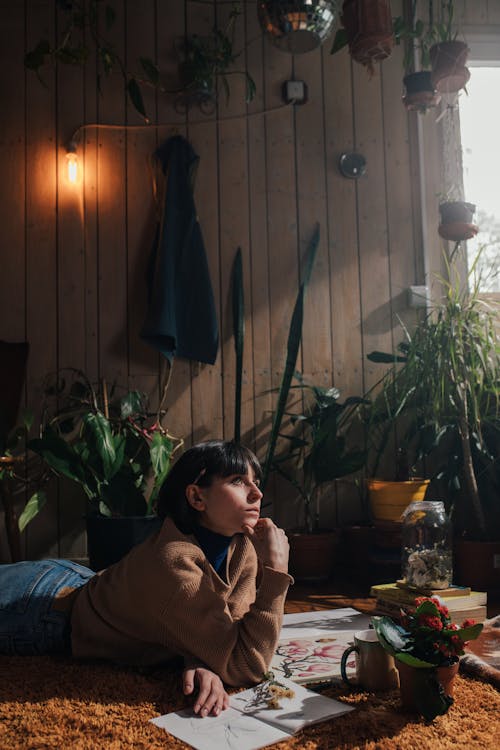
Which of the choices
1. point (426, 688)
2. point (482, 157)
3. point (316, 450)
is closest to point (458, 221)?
point (482, 157)

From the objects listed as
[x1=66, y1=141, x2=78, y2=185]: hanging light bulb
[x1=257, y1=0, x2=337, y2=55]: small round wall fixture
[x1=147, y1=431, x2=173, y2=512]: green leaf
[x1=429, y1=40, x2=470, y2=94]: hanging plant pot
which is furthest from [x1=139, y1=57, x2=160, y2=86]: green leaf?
[x1=147, y1=431, x2=173, y2=512]: green leaf

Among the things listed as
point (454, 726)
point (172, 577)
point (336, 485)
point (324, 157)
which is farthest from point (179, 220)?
point (454, 726)

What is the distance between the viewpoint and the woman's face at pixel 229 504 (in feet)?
5.72

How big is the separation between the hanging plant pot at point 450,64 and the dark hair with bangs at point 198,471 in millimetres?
2304

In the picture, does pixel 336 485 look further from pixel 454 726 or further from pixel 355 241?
pixel 454 726

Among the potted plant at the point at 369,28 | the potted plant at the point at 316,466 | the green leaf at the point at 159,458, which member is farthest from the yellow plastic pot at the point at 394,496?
the potted plant at the point at 369,28

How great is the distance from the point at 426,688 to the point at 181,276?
2393 millimetres

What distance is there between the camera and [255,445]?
11.5ft

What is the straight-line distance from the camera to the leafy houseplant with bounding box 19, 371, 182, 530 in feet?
9.43

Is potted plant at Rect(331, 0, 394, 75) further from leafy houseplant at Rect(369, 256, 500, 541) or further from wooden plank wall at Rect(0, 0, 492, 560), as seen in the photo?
leafy houseplant at Rect(369, 256, 500, 541)

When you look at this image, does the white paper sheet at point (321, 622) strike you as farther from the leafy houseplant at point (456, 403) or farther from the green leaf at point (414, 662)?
the leafy houseplant at point (456, 403)

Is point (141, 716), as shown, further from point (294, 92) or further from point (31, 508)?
point (294, 92)

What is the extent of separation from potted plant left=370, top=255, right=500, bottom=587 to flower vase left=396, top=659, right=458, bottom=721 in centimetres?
147

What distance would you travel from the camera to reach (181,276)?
3.48 meters
